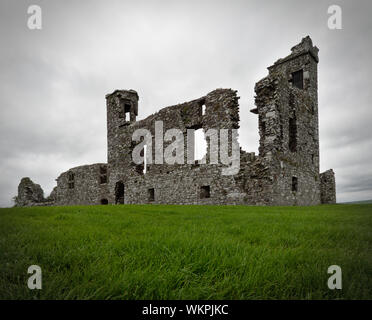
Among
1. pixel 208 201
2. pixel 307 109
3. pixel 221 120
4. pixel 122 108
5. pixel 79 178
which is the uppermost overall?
pixel 122 108

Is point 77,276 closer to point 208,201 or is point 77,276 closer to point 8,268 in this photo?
point 8,268

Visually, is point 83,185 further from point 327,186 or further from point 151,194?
point 327,186

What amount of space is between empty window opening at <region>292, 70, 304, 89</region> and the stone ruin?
72 millimetres

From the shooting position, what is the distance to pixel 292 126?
1453 centimetres

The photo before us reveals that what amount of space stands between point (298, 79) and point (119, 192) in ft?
53.9

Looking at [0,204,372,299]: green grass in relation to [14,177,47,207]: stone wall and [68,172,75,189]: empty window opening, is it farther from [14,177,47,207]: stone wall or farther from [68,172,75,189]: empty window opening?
[14,177,47,207]: stone wall

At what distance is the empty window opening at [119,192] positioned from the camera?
20.4 metres

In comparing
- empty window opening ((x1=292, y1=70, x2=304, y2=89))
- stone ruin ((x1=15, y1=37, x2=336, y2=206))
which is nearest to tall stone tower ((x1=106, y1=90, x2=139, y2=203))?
stone ruin ((x1=15, y1=37, x2=336, y2=206))

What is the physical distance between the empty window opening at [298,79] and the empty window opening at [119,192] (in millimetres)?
15529

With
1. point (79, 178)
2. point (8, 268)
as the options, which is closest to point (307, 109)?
point (8, 268)

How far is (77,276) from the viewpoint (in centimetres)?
193

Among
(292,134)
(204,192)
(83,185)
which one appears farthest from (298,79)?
(83,185)

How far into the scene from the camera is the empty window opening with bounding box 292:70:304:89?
17.8 m
